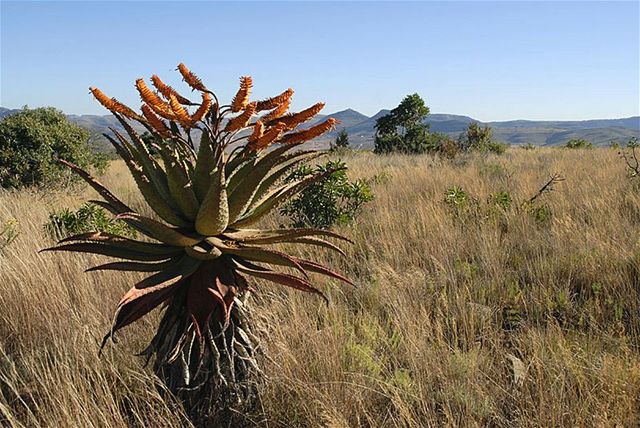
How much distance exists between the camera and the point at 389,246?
204 inches

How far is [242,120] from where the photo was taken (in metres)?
1.73

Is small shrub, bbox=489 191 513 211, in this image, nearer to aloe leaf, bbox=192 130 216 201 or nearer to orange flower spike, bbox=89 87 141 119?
aloe leaf, bbox=192 130 216 201

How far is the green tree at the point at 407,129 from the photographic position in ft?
67.7

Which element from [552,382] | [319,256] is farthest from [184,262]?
[319,256]

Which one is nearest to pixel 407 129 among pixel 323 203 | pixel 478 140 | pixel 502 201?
pixel 478 140

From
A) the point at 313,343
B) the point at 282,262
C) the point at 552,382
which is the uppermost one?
the point at 282,262

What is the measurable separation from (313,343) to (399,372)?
53 centimetres

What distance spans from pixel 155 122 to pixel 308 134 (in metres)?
0.56

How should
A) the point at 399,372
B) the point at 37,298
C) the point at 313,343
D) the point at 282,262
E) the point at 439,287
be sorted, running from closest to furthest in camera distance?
the point at 282,262 < the point at 399,372 < the point at 313,343 < the point at 37,298 < the point at 439,287

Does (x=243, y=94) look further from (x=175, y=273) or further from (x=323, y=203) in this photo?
(x=323, y=203)

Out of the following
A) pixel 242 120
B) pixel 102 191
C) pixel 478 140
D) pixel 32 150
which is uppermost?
pixel 32 150

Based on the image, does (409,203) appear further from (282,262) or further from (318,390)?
(282,262)

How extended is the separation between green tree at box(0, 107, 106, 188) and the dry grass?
3373mm

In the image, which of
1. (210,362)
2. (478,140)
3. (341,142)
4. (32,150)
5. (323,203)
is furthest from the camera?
(341,142)
